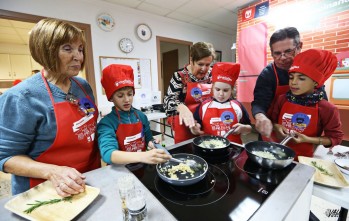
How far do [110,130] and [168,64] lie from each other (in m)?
5.42

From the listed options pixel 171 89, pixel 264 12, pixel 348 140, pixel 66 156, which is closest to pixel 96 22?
pixel 171 89

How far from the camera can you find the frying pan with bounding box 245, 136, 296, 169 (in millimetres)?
714

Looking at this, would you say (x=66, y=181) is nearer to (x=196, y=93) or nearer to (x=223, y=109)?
(x=223, y=109)

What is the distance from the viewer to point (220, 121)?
1.33 meters

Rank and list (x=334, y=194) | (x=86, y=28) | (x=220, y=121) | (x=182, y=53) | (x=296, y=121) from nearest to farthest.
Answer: (x=334, y=194) → (x=296, y=121) → (x=220, y=121) → (x=86, y=28) → (x=182, y=53)

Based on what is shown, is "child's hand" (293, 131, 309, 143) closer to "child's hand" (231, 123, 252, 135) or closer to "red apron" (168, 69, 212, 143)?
"child's hand" (231, 123, 252, 135)

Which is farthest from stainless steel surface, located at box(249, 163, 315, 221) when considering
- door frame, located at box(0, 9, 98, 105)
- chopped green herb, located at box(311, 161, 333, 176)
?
door frame, located at box(0, 9, 98, 105)

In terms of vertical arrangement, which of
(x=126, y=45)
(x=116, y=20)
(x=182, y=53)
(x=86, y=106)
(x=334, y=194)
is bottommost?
(x=334, y=194)

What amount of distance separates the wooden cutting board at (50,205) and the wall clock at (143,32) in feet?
11.1

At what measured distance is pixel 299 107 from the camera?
1.09 meters

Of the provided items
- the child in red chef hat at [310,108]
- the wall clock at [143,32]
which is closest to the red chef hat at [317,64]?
the child in red chef hat at [310,108]

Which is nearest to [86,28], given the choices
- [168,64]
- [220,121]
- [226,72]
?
[226,72]

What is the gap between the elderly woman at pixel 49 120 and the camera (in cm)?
70

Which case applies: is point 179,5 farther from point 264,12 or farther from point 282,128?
point 282,128
